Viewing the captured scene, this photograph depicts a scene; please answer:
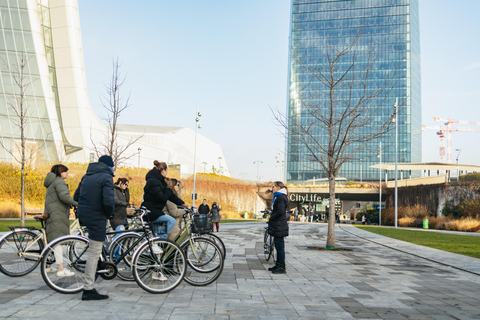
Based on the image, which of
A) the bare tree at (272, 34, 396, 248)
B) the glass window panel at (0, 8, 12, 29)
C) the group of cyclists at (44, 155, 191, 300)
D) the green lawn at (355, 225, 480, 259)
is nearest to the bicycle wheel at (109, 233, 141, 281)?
the group of cyclists at (44, 155, 191, 300)

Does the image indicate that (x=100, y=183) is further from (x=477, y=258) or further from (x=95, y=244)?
(x=477, y=258)

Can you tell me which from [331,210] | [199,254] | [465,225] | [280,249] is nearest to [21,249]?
[199,254]

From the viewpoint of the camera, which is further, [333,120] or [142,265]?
[333,120]

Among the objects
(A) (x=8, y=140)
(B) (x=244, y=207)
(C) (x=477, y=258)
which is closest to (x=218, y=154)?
(B) (x=244, y=207)

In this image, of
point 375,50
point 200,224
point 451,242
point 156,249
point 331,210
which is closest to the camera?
point 156,249

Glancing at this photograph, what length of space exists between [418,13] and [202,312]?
467 feet

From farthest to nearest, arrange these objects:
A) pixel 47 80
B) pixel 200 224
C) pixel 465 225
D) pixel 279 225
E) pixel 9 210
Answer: pixel 47 80 < pixel 465 225 < pixel 9 210 < pixel 279 225 < pixel 200 224

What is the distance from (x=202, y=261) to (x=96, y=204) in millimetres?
2270

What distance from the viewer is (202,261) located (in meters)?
7.75

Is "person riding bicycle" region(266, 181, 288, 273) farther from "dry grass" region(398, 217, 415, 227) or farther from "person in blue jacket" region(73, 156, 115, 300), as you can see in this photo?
"dry grass" region(398, 217, 415, 227)

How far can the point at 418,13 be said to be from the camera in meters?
131

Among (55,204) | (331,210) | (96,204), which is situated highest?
(96,204)

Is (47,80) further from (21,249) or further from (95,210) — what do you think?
(95,210)

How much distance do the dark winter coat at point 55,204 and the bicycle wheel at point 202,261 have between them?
7.20ft
